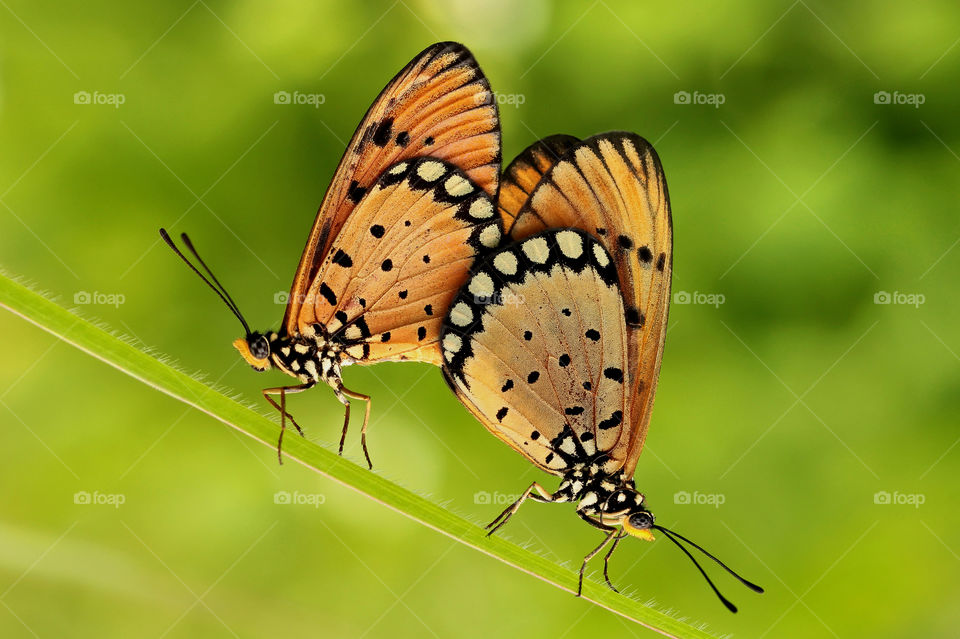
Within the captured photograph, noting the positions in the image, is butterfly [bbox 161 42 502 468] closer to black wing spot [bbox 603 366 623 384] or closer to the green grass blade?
the green grass blade

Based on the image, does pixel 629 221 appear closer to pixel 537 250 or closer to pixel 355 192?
pixel 537 250

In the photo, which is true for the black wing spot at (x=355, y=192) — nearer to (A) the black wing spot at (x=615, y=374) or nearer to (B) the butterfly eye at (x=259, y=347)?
(B) the butterfly eye at (x=259, y=347)

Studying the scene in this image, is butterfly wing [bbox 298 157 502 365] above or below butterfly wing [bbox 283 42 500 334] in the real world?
below

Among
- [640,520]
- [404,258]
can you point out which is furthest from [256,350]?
[640,520]

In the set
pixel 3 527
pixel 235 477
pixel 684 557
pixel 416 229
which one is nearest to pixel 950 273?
pixel 684 557

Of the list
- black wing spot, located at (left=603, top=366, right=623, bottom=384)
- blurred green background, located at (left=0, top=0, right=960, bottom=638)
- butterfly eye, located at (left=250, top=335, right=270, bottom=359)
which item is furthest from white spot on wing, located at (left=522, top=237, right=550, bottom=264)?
blurred green background, located at (left=0, top=0, right=960, bottom=638)
